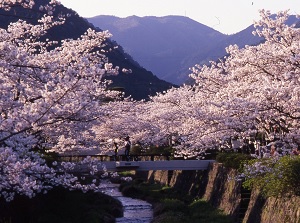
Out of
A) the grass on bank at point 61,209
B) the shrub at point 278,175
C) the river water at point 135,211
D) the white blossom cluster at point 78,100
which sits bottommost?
the river water at point 135,211

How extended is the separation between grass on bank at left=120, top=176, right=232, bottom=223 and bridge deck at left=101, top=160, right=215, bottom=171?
186 cm

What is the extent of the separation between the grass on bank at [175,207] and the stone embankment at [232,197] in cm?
48

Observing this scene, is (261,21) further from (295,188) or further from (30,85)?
(30,85)

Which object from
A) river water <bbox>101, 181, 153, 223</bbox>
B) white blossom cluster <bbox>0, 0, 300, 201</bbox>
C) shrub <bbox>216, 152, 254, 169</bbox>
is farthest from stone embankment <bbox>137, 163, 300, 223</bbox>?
river water <bbox>101, 181, 153, 223</bbox>

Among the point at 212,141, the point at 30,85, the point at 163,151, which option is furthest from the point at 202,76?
the point at 30,85

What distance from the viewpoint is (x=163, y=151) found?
3819 cm

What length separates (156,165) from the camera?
2683 centimetres

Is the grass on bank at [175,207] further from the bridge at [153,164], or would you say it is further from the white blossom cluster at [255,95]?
the white blossom cluster at [255,95]

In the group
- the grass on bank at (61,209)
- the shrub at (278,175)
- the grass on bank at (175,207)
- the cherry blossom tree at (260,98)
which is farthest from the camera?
the grass on bank at (175,207)

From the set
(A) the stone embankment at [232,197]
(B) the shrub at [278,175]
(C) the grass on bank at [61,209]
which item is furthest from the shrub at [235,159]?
(C) the grass on bank at [61,209]

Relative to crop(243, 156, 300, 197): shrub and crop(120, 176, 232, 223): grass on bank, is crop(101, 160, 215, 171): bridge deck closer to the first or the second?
crop(120, 176, 232, 223): grass on bank

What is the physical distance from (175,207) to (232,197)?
4.58 metres

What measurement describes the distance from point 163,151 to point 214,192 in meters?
13.4

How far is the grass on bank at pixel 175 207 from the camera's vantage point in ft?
73.0
